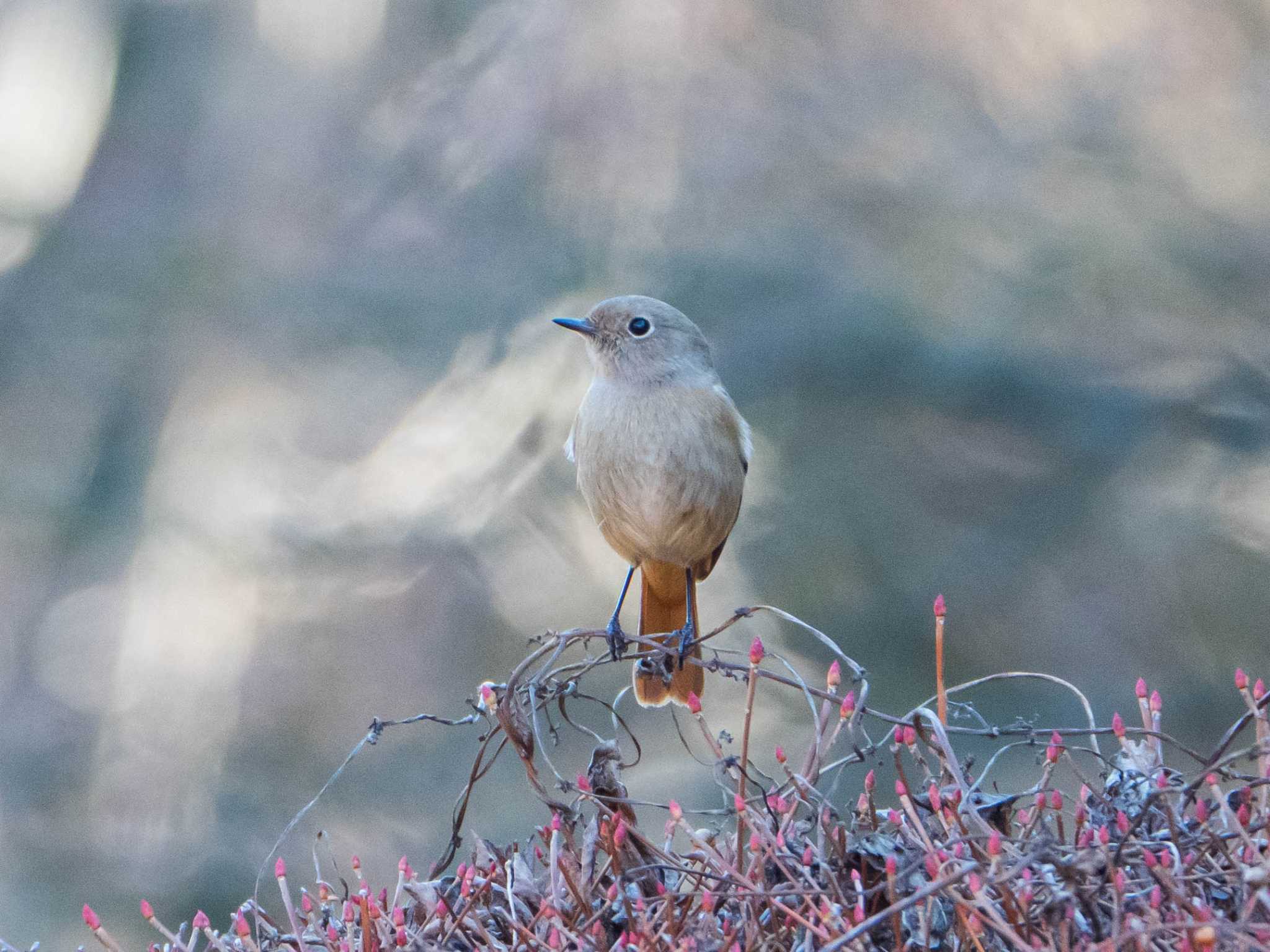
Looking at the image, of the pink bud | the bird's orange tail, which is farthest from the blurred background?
the pink bud

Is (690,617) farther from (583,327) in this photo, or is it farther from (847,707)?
(847,707)

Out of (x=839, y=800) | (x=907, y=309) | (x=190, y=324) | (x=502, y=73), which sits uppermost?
(x=502, y=73)

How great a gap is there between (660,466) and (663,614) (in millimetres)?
582

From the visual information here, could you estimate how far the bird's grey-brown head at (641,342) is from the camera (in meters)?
2.47

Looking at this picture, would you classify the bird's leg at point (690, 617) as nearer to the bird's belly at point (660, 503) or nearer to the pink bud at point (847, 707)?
the bird's belly at point (660, 503)

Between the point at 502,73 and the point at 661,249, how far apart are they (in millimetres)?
798

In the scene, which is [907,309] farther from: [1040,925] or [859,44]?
[1040,925]

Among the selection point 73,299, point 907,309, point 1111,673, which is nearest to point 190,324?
point 73,299

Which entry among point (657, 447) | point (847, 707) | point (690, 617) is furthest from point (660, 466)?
point (847, 707)

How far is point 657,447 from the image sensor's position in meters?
2.34

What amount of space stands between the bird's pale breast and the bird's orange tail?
6.7 inches

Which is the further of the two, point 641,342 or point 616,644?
point 641,342

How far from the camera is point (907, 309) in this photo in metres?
3.65

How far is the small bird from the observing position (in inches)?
92.2
